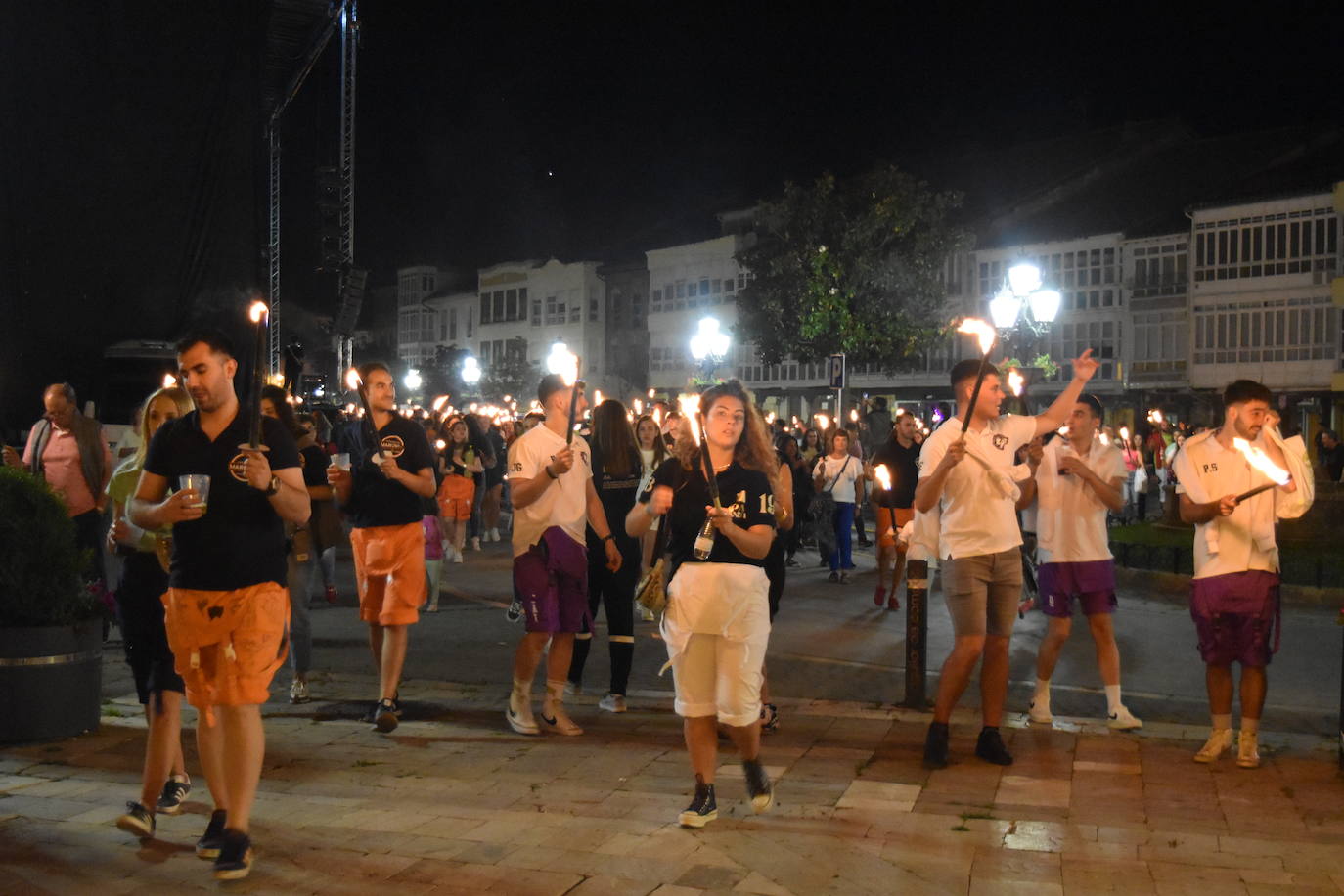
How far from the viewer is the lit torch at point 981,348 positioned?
5.82m

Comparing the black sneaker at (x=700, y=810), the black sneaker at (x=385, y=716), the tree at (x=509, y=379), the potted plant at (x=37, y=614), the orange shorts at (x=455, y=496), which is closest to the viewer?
the black sneaker at (x=700, y=810)

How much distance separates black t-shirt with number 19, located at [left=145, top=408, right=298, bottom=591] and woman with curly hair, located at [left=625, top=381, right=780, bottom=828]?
155 centimetres

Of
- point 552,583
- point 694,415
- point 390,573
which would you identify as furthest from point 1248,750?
point 390,573

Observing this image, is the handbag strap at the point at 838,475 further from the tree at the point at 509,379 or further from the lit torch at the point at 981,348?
the tree at the point at 509,379

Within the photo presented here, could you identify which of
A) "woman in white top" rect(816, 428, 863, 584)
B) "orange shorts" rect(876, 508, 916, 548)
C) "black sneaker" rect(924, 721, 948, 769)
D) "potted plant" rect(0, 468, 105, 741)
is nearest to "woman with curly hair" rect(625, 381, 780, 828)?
"black sneaker" rect(924, 721, 948, 769)

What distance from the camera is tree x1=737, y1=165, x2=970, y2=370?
39344mm

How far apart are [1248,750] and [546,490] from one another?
3816 mm

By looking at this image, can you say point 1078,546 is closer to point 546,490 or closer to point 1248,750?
point 1248,750

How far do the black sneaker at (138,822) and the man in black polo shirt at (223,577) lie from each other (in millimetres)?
385

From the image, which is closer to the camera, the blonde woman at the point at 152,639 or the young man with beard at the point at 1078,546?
the blonde woman at the point at 152,639

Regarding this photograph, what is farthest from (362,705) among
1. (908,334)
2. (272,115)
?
(908,334)

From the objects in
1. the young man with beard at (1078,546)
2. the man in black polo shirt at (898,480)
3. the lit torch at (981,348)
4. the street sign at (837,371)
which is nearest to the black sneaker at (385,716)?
the lit torch at (981,348)

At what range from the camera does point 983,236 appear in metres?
51.0

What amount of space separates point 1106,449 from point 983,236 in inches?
1801
